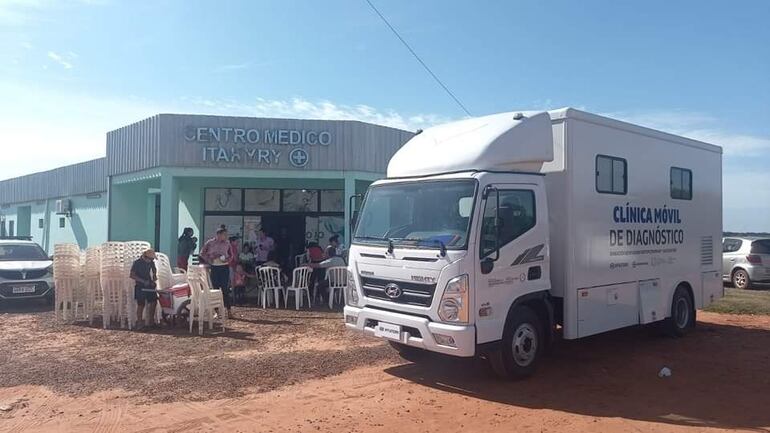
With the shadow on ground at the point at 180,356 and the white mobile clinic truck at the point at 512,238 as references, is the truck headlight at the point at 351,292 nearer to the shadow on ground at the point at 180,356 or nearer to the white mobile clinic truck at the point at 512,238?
the white mobile clinic truck at the point at 512,238

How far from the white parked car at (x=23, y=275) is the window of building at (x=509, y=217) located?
1085cm

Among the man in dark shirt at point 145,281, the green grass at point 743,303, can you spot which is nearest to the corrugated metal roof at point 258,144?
the man in dark shirt at point 145,281

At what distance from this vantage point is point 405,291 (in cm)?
658

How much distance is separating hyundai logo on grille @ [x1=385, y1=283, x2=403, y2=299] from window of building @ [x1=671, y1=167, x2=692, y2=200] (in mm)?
4973

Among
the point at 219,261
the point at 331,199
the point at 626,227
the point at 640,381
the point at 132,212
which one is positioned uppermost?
the point at 331,199

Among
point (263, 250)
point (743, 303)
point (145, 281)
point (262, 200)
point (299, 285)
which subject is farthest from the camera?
point (262, 200)

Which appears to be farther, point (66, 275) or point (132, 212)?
point (132, 212)

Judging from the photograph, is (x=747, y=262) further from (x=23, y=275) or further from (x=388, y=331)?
(x=23, y=275)

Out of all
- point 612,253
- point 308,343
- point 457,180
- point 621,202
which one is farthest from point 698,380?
point 308,343

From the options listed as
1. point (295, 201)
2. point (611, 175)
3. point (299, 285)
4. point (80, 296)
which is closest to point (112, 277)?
point (80, 296)

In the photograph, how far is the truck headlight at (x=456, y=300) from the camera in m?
6.11

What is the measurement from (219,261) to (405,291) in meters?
5.81

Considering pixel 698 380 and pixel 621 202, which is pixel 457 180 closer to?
pixel 621 202

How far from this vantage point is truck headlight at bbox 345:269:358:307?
7195 mm
